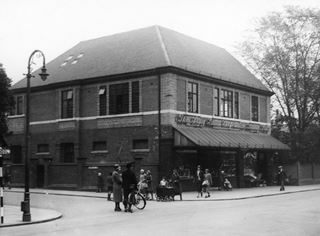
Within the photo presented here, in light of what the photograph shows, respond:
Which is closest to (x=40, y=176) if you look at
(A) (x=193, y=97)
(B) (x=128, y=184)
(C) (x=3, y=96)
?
(C) (x=3, y=96)

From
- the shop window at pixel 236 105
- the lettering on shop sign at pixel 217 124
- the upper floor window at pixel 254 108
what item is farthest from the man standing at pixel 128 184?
the upper floor window at pixel 254 108

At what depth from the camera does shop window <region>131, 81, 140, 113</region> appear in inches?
1314

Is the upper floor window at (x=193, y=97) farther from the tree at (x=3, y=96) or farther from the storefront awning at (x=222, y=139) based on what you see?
the tree at (x=3, y=96)

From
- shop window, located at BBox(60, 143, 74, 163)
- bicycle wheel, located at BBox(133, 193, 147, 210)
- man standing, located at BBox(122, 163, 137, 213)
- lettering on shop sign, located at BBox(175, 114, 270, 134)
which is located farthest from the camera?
shop window, located at BBox(60, 143, 74, 163)

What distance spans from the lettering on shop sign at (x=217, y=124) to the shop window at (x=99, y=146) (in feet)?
19.9

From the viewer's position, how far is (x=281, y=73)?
46469 mm

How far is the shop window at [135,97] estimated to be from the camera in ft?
109

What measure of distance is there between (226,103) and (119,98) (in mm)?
8407

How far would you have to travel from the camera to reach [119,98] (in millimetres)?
34281

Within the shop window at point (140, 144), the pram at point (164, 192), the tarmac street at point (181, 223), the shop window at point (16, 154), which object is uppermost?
the shop window at point (140, 144)

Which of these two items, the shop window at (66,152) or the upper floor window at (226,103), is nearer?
the shop window at (66,152)

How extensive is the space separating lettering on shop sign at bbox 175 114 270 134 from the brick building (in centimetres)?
7

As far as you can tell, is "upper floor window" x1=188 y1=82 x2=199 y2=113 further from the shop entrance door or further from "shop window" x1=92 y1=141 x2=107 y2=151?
the shop entrance door

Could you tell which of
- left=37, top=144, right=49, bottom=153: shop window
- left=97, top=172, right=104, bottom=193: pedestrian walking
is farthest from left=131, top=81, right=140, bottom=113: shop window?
left=37, top=144, right=49, bottom=153: shop window
